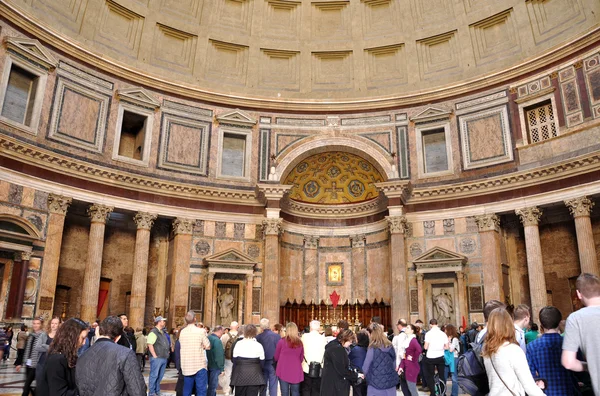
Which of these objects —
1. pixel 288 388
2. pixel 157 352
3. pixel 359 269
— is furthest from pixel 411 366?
pixel 359 269

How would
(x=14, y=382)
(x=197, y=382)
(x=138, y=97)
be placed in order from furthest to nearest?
(x=138, y=97), (x=14, y=382), (x=197, y=382)

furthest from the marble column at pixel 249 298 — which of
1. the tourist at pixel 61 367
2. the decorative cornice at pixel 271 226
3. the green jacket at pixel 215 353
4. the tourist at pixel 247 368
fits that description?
the tourist at pixel 61 367

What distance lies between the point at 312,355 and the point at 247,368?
3.93 ft

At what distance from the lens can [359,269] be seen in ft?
87.7

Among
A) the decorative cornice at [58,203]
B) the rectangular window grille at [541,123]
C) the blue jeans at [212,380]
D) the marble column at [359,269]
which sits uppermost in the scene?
the rectangular window grille at [541,123]

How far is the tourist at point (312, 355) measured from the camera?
851 centimetres

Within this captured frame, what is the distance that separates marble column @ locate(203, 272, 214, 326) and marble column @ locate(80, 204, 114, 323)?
473 centimetres

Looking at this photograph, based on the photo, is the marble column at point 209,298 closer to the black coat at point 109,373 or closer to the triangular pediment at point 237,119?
the triangular pediment at point 237,119

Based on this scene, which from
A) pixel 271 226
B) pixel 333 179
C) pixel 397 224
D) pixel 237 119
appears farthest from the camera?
pixel 333 179

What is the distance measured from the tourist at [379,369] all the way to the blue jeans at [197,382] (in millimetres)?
3164

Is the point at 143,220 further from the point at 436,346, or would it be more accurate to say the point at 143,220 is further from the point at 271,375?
the point at 436,346

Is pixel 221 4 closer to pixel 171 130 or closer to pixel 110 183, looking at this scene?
pixel 171 130

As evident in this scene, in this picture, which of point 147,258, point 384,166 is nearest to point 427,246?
point 384,166

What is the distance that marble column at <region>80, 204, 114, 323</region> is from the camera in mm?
20422
